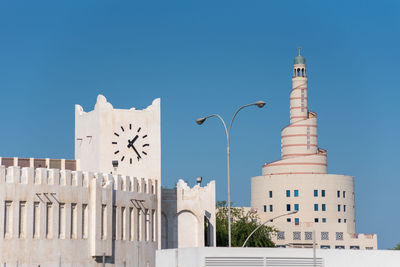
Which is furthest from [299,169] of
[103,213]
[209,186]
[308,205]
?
[103,213]

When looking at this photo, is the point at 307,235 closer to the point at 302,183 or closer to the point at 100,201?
the point at 302,183

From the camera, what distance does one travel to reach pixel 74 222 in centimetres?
6838

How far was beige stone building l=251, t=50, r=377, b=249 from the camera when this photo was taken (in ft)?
529

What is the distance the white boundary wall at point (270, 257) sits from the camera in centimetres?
5100

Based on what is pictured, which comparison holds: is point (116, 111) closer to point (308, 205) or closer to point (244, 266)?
point (244, 266)

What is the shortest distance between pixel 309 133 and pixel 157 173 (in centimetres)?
8703

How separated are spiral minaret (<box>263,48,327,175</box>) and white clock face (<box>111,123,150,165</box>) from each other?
3368 inches

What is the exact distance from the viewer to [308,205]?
Answer: 529 feet

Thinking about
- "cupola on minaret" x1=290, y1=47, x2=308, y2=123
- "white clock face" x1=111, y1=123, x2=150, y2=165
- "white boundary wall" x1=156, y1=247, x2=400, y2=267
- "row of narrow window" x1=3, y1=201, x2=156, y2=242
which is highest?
"cupola on minaret" x1=290, y1=47, x2=308, y2=123

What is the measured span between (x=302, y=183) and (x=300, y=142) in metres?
7.44

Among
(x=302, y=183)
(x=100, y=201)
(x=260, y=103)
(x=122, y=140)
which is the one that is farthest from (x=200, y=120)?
(x=302, y=183)

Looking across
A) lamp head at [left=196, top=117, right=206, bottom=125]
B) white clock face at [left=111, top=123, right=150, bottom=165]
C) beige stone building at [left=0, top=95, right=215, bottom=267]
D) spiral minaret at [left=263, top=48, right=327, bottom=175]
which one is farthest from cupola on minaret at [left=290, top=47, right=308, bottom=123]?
lamp head at [left=196, top=117, right=206, bottom=125]

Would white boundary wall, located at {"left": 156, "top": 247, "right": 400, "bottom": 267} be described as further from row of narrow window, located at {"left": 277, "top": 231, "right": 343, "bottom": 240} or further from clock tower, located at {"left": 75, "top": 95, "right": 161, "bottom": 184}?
row of narrow window, located at {"left": 277, "top": 231, "right": 343, "bottom": 240}

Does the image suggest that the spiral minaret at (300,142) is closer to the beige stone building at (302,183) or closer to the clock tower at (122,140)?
the beige stone building at (302,183)
